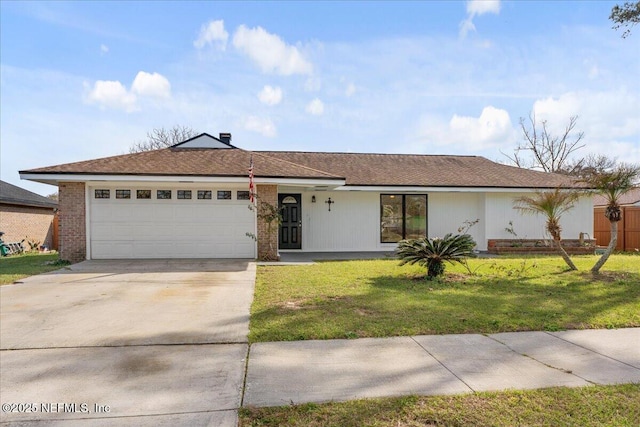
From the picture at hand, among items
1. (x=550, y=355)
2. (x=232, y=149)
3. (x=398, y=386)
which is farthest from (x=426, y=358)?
(x=232, y=149)

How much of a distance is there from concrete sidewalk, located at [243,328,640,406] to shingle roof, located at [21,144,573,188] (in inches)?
323

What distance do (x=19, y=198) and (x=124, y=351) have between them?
62.0 ft

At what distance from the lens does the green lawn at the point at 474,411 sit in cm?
284

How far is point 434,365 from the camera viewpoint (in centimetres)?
394

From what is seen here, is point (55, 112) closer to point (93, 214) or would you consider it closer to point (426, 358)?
point (93, 214)

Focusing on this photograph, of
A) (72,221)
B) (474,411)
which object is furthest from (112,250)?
(474,411)

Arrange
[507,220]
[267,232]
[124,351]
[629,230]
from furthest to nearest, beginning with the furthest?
1. [629,230]
2. [507,220]
3. [267,232]
4. [124,351]

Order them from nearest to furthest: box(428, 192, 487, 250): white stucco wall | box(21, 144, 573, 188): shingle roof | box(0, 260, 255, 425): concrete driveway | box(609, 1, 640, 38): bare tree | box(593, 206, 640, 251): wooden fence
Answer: box(0, 260, 255, 425): concrete driveway → box(609, 1, 640, 38): bare tree → box(21, 144, 573, 188): shingle roof → box(428, 192, 487, 250): white stucco wall → box(593, 206, 640, 251): wooden fence

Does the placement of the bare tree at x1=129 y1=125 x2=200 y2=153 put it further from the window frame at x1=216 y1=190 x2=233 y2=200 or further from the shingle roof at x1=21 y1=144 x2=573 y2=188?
the window frame at x1=216 y1=190 x2=233 y2=200

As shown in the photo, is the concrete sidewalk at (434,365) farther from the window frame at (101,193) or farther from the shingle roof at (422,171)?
the shingle roof at (422,171)

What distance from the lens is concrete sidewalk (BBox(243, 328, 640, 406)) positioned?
3402mm

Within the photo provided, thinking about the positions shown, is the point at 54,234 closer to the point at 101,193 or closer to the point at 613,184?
the point at 101,193

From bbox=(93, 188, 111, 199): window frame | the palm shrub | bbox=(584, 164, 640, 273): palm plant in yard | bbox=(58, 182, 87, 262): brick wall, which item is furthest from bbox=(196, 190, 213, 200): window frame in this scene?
bbox=(584, 164, 640, 273): palm plant in yard

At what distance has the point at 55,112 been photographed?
13969mm
